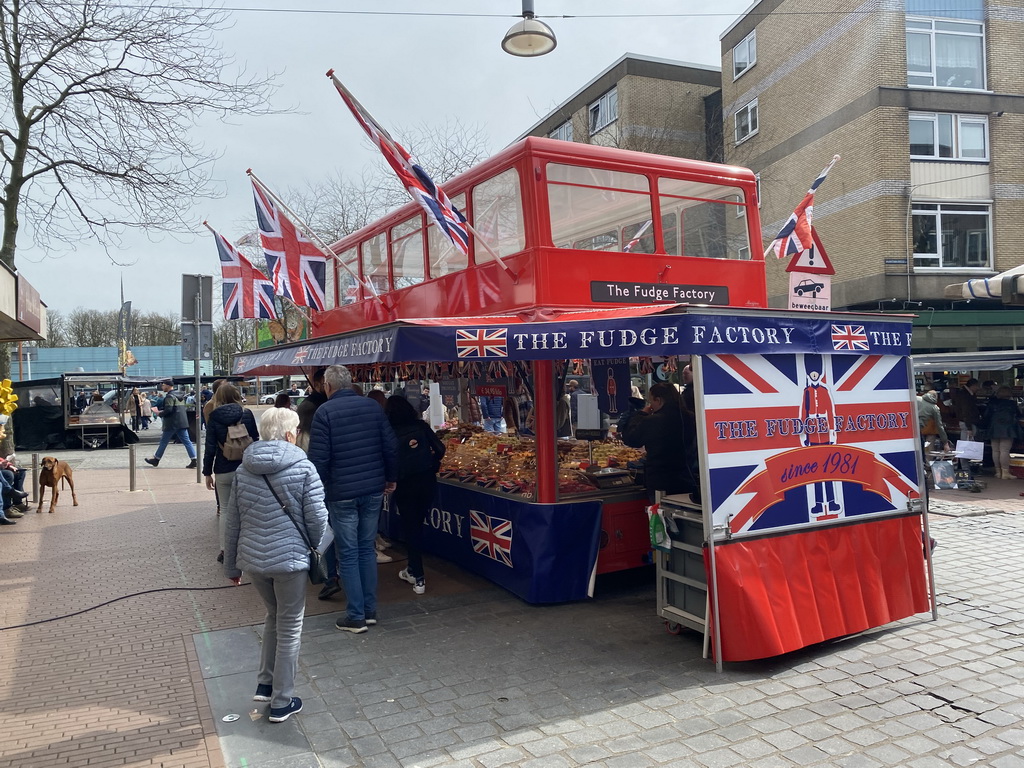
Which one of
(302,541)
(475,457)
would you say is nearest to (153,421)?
(475,457)

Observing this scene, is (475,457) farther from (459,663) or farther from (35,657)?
(35,657)

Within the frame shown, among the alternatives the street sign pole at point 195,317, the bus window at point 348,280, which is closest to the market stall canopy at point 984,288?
the bus window at point 348,280

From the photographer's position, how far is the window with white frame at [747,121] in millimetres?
24422

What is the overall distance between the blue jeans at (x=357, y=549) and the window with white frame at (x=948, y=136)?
66.5 feet

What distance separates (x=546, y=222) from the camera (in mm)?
5902

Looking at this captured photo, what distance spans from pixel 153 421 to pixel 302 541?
139 feet

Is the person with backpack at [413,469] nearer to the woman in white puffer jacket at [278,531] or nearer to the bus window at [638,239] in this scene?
the woman in white puffer jacket at [278,531]

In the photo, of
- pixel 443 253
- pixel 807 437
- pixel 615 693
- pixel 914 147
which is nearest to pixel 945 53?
pixel 914 147

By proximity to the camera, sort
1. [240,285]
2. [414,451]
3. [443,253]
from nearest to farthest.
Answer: [414,451] < [443,253] < [240,285]

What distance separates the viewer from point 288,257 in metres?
8.93

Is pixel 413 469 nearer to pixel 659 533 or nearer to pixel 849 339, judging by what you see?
pixel 659 533

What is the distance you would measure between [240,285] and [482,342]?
6381mm

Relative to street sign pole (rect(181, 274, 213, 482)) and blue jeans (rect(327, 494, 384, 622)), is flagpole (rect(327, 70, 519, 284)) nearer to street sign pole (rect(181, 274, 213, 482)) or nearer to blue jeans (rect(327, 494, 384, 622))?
blue jeans (rect(327, 494, 384, 622))

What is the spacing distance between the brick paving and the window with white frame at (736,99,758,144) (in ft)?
67.5
